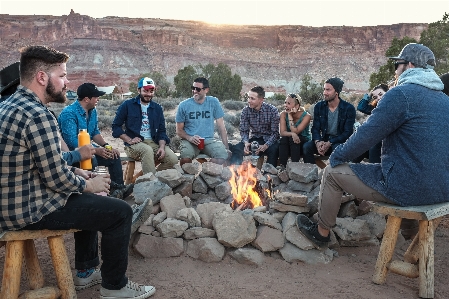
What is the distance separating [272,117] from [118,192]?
2882 mm

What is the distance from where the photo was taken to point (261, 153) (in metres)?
6.61

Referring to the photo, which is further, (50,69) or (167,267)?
(167,267)

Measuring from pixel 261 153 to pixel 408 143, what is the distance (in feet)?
11.1

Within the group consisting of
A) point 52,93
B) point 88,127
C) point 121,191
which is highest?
point 52,93

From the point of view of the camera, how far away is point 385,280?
11.9 ft

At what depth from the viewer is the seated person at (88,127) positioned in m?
5.05

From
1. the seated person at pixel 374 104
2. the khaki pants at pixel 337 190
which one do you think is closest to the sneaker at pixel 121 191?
the khaki pants at pixel 337 190

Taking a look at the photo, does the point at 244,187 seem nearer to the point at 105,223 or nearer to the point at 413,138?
the point at 413,138

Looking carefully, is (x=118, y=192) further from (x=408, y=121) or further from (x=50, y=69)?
(x=408, y=121)

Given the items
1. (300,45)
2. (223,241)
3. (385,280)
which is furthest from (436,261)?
(300,45)

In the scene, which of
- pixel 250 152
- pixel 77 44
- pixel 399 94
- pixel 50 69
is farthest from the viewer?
pixel 77 44

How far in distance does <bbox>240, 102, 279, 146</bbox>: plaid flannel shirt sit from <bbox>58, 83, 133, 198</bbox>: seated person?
224cm

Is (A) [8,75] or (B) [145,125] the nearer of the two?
(A) [8,75]

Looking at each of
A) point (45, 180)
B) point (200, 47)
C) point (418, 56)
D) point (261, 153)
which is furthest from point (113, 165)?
point (200, 47)
